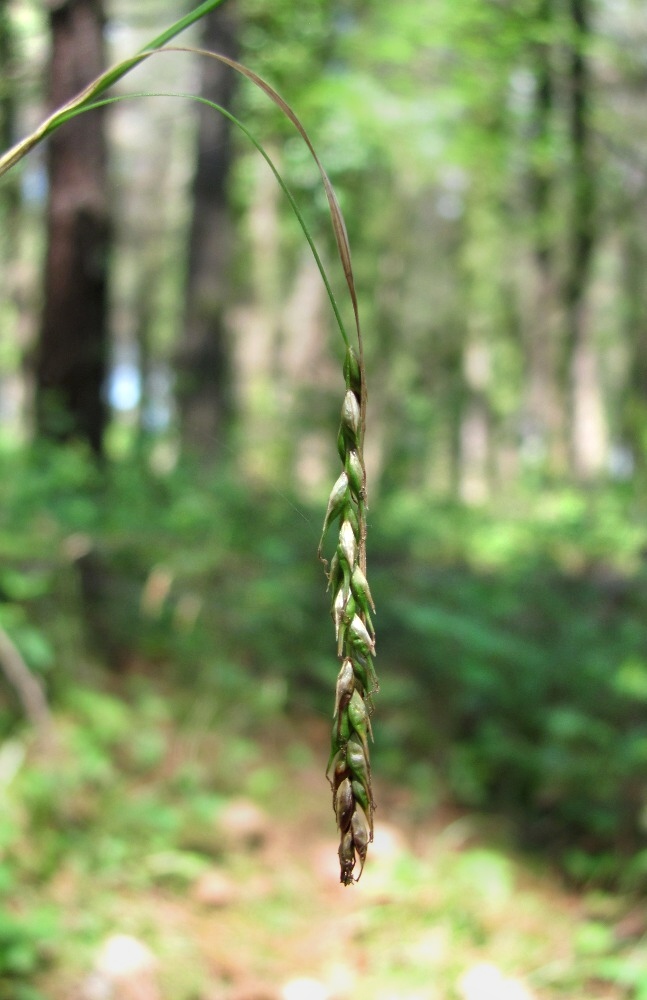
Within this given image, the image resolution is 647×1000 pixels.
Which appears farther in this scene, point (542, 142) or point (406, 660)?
point (542, 142)

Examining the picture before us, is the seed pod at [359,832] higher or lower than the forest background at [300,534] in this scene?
lower

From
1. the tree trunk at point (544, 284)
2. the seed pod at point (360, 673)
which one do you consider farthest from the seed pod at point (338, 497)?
the tree trunk at point (544, 284)

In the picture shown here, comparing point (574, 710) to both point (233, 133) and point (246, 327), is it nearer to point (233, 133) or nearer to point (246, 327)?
point (233, 133)

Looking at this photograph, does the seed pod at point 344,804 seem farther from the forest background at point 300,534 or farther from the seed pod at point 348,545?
the forest background at point 300,534

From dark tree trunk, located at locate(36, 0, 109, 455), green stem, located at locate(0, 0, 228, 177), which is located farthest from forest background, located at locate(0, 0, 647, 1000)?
green stem, located at locate(0, 0, 228, 177)

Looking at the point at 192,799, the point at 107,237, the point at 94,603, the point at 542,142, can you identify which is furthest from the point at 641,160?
the point at 192,799

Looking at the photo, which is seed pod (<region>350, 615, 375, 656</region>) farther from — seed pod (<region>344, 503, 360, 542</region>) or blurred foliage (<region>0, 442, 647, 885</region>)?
blurred foliage (<region>0, 442, 647, 885</region>)

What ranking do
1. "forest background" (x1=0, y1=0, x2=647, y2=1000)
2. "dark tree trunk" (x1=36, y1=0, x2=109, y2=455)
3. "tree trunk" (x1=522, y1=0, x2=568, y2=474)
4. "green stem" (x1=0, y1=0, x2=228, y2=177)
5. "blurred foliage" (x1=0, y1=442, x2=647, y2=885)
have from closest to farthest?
"green stem" (x1=0, y1=0, x2=228, y2=177)
"forest background" (x1=0, y1=0, x2=647, y2=1000)
"blurred foliage" (x1=0, y1=442, x2=647, y2=885)
"dark tree trunk" (x1=36, y1=0, x2=109, y2=455)
"tree trunk" (x1=522, y1=0, x2=568, y2=474)
